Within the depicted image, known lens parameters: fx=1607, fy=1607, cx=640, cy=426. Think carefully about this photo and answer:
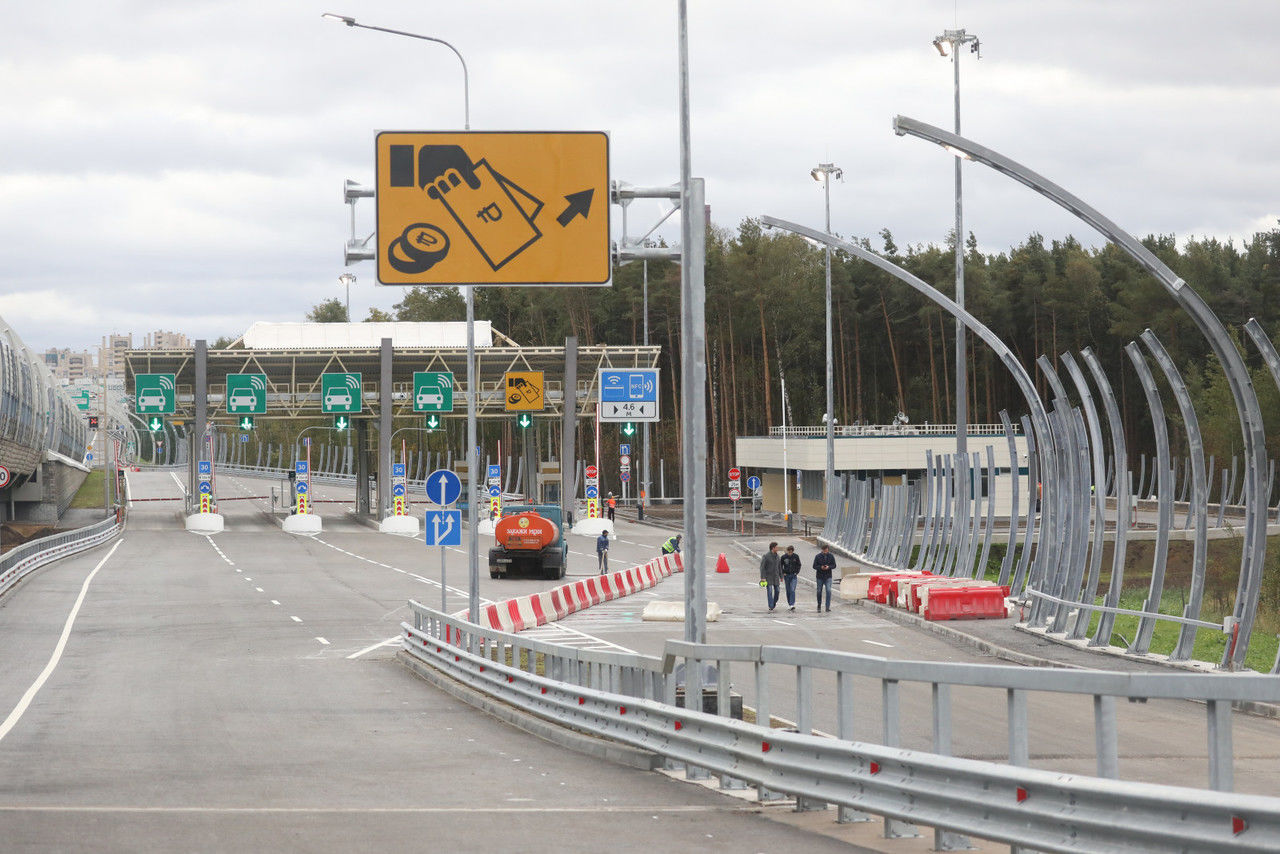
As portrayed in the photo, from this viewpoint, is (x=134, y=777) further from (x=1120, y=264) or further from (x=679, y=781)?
(x=1120, y=264)

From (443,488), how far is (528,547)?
2151cm

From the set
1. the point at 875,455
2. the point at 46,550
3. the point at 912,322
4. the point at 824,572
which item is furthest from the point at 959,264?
the point at 912,322

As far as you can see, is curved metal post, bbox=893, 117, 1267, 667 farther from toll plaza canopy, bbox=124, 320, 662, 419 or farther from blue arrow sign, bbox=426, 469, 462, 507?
toll plaza canopy, bbox=124, 320, 662, 419

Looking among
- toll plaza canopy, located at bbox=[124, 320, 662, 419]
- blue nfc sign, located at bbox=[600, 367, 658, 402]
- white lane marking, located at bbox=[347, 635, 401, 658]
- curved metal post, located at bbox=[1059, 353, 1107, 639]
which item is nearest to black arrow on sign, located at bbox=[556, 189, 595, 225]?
curved metal post, located at bbox=[1059, 353, 1107, 639]

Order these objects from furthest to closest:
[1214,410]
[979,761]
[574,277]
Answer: [1214,410] < [574,277] < [979,761]

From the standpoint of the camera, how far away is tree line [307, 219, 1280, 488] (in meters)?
96.4

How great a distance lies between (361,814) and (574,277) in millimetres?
7801

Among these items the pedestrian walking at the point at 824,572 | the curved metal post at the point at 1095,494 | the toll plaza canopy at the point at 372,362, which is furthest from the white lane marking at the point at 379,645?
the toll plaza canopy at the point at 372,362

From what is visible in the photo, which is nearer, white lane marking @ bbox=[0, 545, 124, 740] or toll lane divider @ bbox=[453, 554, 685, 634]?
white lane marking @ bbox=[0, 545, 124, 740]

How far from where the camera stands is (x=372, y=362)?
252 ft

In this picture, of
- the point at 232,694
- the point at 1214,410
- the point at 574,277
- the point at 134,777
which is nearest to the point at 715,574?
the point at 232,694

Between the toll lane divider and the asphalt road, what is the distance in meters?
2.32

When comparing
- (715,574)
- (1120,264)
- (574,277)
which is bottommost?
(715,574)

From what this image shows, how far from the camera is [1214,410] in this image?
9288 centimetres
